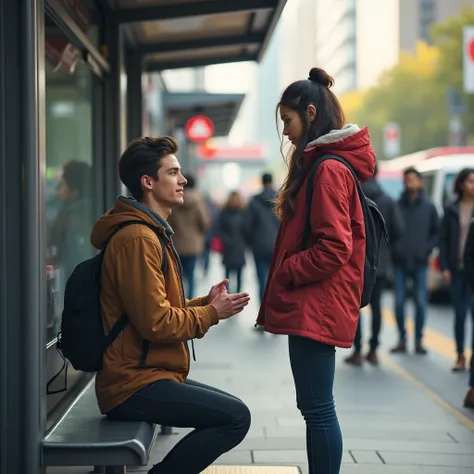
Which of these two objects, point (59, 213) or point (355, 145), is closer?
point (355, 145)

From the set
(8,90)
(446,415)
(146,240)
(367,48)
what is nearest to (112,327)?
(146,240)

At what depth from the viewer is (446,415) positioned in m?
7.26

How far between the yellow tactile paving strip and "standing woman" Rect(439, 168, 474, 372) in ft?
14.1

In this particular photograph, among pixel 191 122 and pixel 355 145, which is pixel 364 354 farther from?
pixel 191 122

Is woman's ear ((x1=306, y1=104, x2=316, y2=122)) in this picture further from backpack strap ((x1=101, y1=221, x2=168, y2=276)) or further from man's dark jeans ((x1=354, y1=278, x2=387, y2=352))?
man's dark jeans ((x1=354, y1=278, x2=387, y2=352))

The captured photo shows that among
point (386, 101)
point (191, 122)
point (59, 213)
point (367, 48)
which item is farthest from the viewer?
point (367, 48)

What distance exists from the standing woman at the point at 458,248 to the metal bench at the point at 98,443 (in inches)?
216

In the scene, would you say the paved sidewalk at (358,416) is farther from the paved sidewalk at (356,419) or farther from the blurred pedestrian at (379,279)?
the blurred pedestrian at (379,279)

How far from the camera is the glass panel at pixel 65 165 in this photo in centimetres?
576

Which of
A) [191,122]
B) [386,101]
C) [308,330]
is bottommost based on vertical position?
[308,330]

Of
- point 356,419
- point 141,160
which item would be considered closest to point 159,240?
point 141,160

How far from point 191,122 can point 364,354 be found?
396 inches

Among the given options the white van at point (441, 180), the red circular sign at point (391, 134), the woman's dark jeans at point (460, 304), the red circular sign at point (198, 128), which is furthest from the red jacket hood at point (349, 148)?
the red circular sign at point (391, 134)

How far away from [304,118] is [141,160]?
70 centimetres
